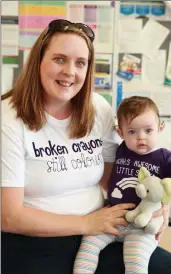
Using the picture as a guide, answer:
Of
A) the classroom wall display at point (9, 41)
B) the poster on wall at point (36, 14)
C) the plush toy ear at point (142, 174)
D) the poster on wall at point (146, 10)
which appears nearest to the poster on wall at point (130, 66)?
the poster on wall at point (146, 10)

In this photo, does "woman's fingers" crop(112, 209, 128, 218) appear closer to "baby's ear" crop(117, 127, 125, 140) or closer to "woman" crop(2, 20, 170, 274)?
"woman" crop(2, 20, 170, 274)

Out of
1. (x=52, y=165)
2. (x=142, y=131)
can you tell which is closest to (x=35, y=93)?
(x=52, y=165)

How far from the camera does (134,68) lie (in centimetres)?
197

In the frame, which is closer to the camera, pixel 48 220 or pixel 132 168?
pixel 48 220

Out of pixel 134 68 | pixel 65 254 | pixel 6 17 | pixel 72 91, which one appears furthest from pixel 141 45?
pixel 65 254

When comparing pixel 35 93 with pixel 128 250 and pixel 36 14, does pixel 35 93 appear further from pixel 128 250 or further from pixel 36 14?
pixel 36 14

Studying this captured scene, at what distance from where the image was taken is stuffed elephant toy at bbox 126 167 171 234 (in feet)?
3.41

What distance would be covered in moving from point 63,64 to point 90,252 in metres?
0.56

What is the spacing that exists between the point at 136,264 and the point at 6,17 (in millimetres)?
1457

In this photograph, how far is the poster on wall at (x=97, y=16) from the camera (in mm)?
1927

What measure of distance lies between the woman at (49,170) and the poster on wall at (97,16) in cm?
84

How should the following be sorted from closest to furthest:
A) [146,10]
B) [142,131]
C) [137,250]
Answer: [137,250], [142,131], [146,10]

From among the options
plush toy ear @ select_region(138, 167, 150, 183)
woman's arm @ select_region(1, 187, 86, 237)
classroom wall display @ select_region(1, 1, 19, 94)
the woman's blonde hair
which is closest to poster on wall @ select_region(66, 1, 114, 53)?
classroom wall display @ select_region(1, 1, 19, 94)

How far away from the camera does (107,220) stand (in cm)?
111
